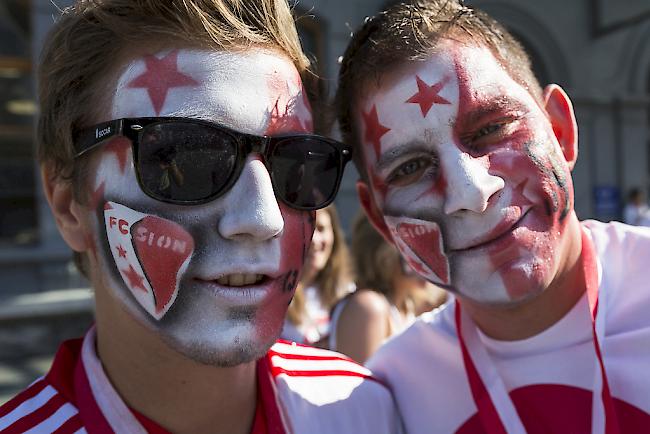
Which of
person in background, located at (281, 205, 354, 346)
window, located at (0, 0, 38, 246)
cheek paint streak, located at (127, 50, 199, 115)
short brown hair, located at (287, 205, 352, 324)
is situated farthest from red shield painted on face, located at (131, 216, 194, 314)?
window, located at (0, 0, 38, 246)

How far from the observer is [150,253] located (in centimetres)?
138

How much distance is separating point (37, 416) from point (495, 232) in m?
1.18

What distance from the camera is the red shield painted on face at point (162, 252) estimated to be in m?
1.36

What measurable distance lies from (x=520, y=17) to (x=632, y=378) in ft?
31.7

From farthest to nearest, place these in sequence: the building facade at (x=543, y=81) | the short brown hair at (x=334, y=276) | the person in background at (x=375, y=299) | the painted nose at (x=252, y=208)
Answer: the building facade at (x=543, y=81)
the short brown hair at (x=334, y=276)
the person in background at (x=375, y=299)
the painted nose at (x=252, y=208)

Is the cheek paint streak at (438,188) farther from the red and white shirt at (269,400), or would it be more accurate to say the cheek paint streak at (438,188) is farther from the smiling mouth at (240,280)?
the red and white shirt at (269,400)

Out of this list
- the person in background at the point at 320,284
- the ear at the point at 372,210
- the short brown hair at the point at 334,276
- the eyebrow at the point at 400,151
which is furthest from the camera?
the short brown hair at the point at 334,276

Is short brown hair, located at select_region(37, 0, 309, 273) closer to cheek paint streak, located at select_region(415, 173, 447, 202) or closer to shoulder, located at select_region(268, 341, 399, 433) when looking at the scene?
cheek paint streak, located at select_region(415, 173, 447, 202)

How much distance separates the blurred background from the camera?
655 centimetres

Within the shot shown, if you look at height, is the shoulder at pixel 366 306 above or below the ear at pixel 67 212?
below

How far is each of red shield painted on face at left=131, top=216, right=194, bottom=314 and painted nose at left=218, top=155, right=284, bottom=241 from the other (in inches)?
3.8

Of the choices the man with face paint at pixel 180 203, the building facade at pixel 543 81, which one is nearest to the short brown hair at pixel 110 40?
the man with face paint at pixel 180 203

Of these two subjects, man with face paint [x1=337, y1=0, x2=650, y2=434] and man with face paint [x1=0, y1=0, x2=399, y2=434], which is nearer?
man with face paint [x1=0, y1=0, x2=399, y2=434]

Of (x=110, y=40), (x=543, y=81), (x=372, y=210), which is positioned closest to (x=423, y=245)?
(x=372, y=210)
